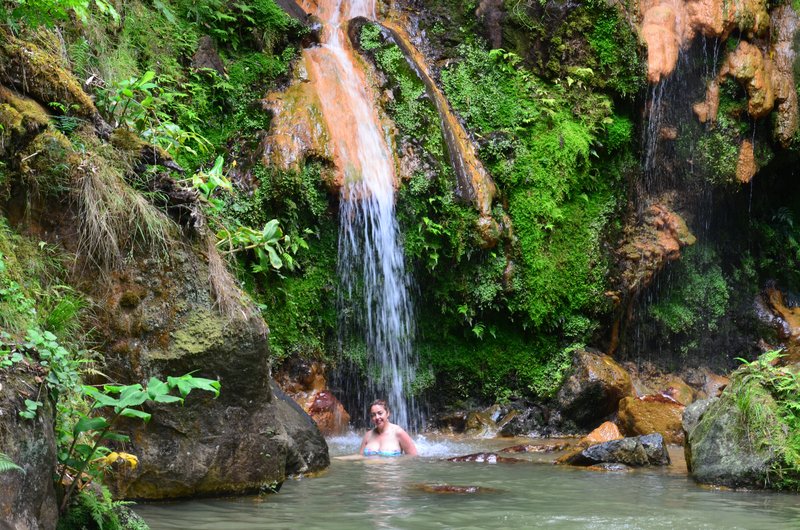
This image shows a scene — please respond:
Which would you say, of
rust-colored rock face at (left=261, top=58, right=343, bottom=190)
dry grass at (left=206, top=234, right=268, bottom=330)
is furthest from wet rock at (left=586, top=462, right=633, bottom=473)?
rust-colored rock face at (left=261, top=58, right=343, bottom=190)

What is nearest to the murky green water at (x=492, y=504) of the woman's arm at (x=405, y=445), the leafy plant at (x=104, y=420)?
the woman's arm at (x=405, y=445)

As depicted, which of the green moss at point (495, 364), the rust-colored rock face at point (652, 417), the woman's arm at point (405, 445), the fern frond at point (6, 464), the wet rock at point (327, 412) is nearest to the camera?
the fern frond at point (6, 464)

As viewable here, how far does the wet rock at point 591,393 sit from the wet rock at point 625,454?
2.62 m

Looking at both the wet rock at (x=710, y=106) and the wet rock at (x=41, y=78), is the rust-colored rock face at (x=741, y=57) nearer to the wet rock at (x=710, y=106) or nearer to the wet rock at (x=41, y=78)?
the wet rock at (x=710, y=106)

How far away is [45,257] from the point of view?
18.2 ft

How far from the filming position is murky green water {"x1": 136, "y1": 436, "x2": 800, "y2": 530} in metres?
5.27

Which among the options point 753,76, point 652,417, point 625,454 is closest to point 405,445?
point 625,454

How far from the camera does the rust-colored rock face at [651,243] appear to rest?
1215cm

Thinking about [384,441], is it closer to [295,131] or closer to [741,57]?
[295,131]

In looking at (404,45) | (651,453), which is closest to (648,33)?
(404,45)

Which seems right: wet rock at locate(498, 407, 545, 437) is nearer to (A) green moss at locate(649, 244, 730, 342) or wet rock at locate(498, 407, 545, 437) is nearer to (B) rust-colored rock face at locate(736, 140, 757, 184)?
(A) green moss at locate(649, 244, 730, 342)

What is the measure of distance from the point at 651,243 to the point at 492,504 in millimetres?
7470

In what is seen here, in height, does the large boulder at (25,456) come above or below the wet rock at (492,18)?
below

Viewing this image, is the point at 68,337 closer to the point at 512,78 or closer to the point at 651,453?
the point at 651,453
